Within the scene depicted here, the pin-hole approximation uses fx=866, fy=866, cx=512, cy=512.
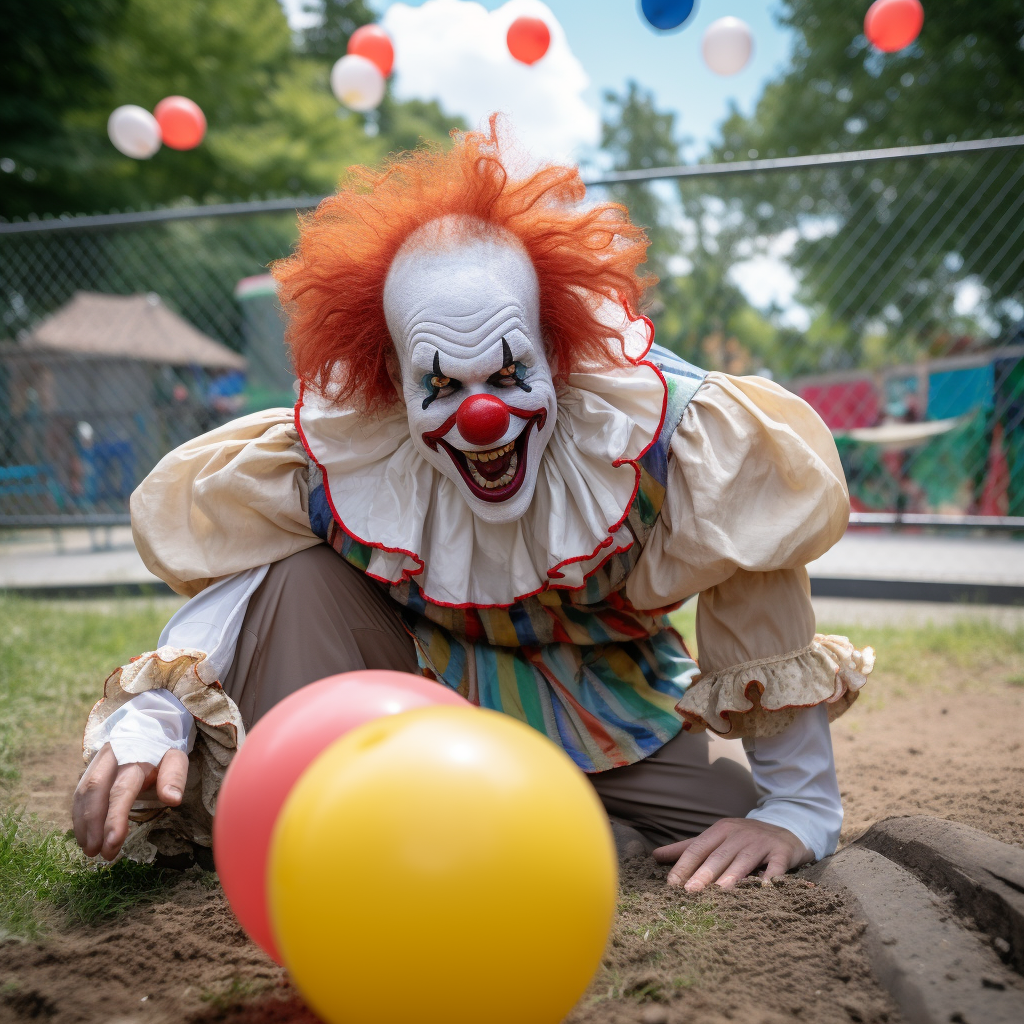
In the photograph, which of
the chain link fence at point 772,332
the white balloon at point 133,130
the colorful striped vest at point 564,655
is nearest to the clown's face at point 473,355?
the colorful striped vest at point 564,655

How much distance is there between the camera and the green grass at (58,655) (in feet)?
7.86

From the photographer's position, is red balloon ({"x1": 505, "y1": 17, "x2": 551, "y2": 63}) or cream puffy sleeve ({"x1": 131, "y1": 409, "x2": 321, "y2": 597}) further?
red balloon ({"x1": 505, "y1": 17, "x2": 551, "y2": 63})

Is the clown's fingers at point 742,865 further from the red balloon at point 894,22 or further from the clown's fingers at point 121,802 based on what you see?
the red balloon at point 894,22

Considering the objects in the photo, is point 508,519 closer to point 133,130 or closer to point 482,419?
point 482,419

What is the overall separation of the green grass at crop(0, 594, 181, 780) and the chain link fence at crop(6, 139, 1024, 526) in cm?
98

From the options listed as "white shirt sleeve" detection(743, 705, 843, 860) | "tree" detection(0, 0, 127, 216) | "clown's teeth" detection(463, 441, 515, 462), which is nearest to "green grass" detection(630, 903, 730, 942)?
"white shirt sleeve" detection(743, 705, 843, 860)

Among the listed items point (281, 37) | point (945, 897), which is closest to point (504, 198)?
point (945, 897)

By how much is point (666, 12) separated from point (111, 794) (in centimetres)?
441

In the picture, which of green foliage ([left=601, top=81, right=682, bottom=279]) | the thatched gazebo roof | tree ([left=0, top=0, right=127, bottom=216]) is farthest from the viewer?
green foliage ([left=601, top=81, right=682, bottom=279])

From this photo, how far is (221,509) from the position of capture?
164cm

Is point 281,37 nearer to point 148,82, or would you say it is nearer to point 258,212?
point 148,82

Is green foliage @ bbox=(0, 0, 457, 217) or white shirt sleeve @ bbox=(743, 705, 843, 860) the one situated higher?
green foliage @ bbox=(0, 0, 457, 217)

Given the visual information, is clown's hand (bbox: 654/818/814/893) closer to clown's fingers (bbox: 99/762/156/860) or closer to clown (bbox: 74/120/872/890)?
clown (bbox: 74/120/872/890)

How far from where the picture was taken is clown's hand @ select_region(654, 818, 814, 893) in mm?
1433
